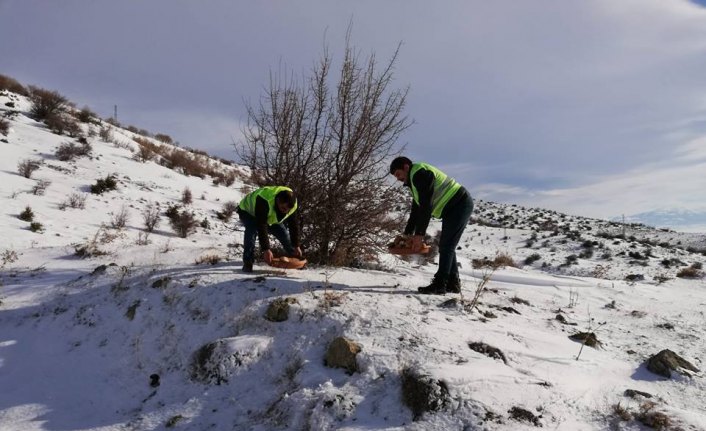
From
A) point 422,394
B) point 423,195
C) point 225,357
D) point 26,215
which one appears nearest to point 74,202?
point 26,215

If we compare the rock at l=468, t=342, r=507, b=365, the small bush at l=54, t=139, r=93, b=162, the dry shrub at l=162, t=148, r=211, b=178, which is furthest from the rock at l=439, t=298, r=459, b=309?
the dry shrub at l=162, t=148, r=211, b=178

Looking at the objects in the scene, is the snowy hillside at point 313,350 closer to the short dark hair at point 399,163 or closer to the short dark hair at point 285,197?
the short dark hair at point 285,197

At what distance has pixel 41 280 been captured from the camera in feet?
19.4

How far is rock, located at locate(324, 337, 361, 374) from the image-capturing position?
3330 millimetres

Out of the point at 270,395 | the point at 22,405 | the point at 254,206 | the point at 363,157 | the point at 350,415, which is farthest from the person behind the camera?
the point at 363,157

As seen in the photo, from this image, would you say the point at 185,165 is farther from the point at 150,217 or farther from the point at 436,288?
the point at 436,288

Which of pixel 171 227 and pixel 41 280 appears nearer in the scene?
pixel 41 280

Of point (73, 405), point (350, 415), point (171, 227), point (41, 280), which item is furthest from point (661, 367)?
point (171, 227)

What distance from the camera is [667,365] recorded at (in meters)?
3.73

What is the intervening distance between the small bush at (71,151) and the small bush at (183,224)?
5601mm

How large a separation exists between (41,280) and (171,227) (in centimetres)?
616

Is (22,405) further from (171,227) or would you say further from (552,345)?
(171,227)

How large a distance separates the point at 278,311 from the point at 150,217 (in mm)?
8851

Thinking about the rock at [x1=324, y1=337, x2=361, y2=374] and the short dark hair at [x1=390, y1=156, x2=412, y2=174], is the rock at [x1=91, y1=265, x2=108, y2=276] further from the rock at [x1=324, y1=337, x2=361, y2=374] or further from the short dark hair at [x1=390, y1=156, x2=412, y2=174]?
the short dark hair at [x1=390, y1=156, x2=412, y2=174]
